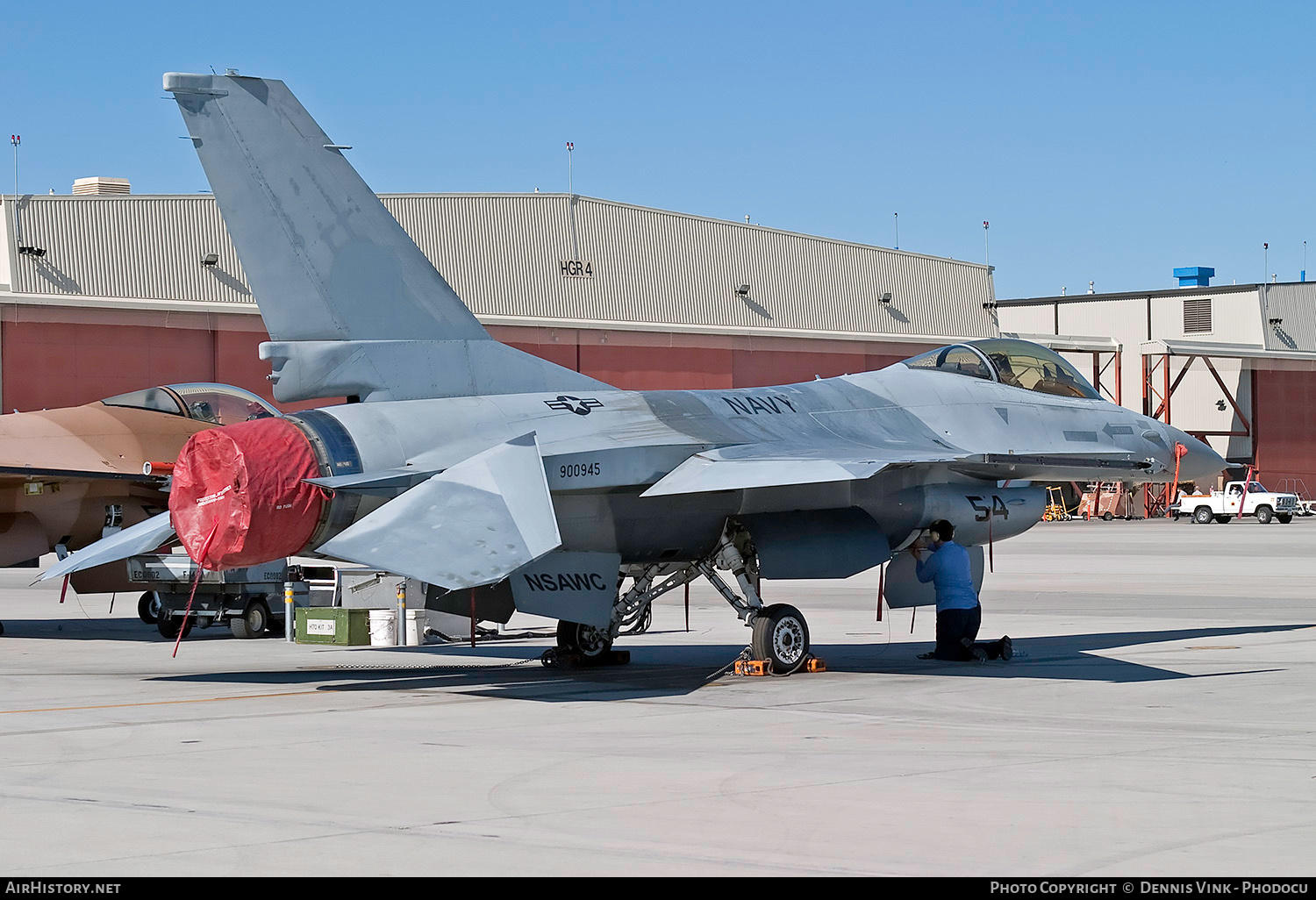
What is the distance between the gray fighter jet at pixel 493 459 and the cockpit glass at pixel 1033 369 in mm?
1074

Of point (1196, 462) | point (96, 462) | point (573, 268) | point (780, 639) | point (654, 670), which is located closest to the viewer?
point (780, 639)

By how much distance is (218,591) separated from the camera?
788 inches

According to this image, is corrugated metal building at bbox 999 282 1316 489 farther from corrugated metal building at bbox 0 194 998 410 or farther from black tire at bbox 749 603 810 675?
black tire at bbox 749 603 810 675

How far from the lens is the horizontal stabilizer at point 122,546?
14.1m

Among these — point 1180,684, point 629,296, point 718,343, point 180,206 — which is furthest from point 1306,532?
point 1180,684

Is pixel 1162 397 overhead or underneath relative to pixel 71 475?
overhead

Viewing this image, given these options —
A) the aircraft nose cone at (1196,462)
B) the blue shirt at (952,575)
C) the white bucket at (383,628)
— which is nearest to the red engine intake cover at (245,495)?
the white bucket at (383,628)

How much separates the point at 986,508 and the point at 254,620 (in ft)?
33.2

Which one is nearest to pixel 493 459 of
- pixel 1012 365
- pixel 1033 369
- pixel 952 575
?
pixel 952 575

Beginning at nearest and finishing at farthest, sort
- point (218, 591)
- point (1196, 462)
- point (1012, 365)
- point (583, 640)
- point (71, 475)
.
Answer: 1. point (583, 640)
2. point (1012, 365)
3. point (1196, 462)
4. point (71, 475)
5. point (218, 591)

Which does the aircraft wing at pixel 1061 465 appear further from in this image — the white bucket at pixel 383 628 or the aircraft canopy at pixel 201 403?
the aircraft canopy at pixel 201 403

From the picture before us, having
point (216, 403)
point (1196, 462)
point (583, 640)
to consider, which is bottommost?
point (583, 640)

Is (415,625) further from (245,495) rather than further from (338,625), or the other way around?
(245,495)

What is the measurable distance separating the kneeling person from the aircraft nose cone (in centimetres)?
395
